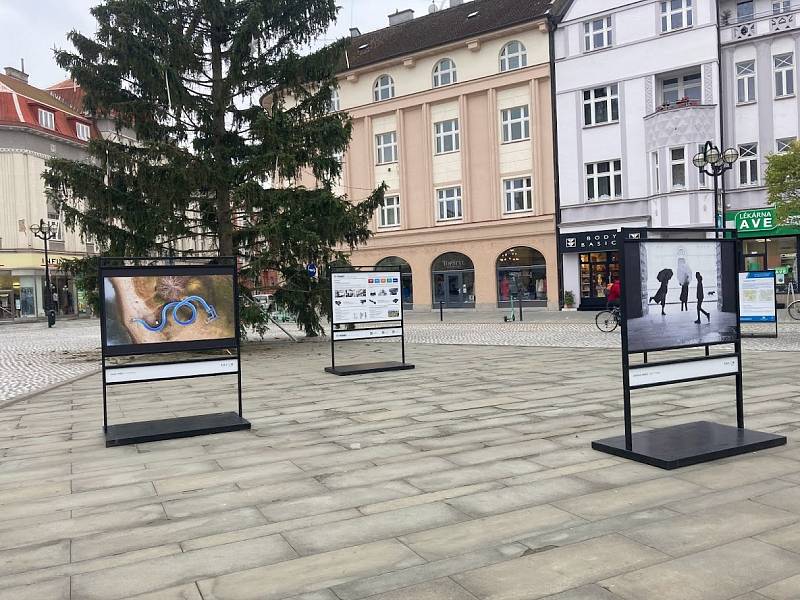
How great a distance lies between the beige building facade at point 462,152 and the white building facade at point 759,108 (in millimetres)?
8490

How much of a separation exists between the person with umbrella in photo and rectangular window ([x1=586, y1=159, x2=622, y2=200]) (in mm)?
29612

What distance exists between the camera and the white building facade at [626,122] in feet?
101

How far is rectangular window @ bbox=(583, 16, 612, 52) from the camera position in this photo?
111 feet

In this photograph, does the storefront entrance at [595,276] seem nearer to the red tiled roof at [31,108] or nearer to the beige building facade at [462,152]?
the beige building facade at [462,152]

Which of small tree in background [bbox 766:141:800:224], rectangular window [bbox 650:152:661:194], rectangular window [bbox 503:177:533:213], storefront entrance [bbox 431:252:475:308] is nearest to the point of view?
small tree in background [bbox 766:141:800:224]

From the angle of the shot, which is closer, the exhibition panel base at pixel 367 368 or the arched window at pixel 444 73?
the exhibition panel base at pixel 367 368

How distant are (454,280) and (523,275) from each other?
14.3ft

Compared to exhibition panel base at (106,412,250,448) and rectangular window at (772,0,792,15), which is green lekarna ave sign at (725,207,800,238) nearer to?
rectangular window at (772,0,792,15)

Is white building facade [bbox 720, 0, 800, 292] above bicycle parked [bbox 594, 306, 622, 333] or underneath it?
above

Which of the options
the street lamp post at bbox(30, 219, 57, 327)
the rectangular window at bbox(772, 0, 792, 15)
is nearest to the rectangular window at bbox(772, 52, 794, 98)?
the rectangular window at bbox(772, 0, 792, 15)

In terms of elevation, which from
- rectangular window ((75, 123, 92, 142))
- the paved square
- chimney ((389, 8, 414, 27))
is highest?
chimney ((389, 8, 414, 27))

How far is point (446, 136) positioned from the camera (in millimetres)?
39375

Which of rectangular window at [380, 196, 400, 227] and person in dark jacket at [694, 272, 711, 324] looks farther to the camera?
rectangular window at [380, 196, 400, 227]

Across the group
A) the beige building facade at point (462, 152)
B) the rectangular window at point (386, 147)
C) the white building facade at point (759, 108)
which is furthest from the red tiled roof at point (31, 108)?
the white building facade at point (759, 108)
